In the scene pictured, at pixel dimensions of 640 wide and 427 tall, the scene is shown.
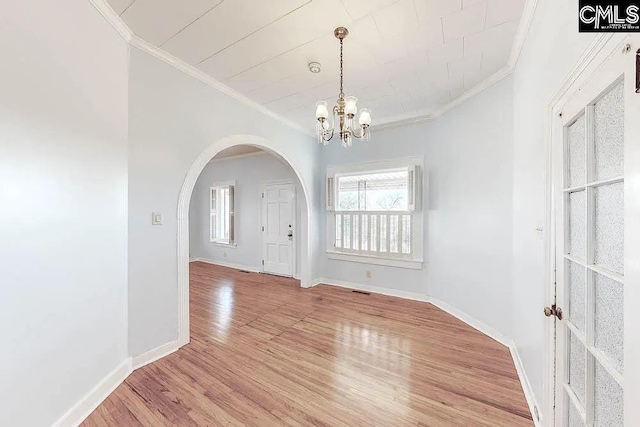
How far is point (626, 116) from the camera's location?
0.77 metres

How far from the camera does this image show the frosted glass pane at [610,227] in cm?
86

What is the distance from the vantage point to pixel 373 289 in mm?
4383

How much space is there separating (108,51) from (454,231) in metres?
3.96

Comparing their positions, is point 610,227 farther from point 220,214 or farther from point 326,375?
point 220,214

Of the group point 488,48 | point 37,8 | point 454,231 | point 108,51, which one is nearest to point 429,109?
point 488,48

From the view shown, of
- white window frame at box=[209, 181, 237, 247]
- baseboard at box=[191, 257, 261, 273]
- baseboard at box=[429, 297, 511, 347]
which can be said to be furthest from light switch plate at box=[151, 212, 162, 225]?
white window frame at box=[209, 181, 237, 247]

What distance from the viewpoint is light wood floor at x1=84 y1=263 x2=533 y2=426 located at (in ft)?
5.66

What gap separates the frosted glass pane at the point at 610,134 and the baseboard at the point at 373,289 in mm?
3293

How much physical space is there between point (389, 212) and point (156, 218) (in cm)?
320

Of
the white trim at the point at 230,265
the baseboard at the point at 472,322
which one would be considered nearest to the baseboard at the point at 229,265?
the white trim at the point at 230,265

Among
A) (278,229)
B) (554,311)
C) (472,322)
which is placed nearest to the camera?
(554,311)

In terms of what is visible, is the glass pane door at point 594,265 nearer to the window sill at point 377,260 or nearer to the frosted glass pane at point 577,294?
the frosted glass pane at point 577,294

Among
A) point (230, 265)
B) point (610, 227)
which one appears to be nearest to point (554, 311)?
point (610, 227)

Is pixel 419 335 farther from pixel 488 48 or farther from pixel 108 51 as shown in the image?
pixel 108 51
